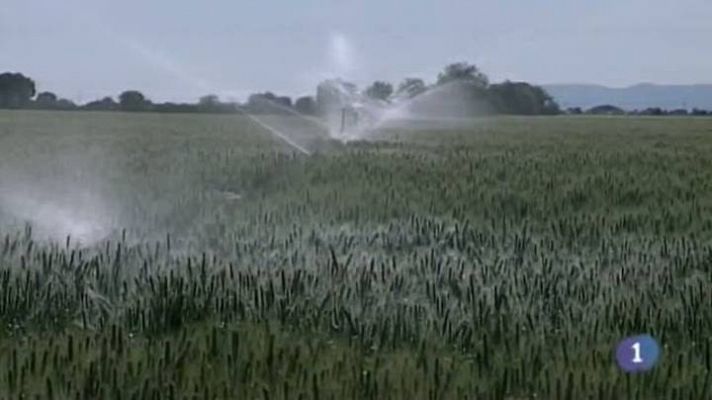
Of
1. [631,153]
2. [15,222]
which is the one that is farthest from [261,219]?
[631,153]

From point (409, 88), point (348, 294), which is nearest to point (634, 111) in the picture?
point (409, 88)

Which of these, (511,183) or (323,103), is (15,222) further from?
(323,103)

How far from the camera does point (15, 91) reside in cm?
7125

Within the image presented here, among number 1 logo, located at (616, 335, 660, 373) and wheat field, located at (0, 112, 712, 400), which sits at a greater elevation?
wheat field, located at (0, 112, 712, 400)

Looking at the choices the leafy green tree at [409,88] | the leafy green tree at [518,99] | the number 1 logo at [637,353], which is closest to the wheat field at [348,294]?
the number 1 logo at [637,353]

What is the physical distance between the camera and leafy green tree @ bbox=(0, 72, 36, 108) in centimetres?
7075

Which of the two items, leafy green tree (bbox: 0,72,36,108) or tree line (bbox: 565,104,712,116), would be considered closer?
leafy green tree (bbox: 0,72,36,108)

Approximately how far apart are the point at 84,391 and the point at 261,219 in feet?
13.4

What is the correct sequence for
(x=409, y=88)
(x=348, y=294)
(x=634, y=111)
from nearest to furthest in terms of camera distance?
(x=348, y=294) < (x=409, y=88) < (x=634, y=111)

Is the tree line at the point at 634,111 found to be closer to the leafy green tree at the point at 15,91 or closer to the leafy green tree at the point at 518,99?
the leafy green tree at the point at 518,99

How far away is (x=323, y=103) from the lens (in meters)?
33.3

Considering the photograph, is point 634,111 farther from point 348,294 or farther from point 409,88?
point 348,294

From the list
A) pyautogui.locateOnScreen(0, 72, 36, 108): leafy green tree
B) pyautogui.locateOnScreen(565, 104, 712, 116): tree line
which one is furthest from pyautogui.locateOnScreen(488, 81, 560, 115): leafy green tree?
pyautogui.locateOnScreen(0, 72, 36, 108): leafy green tree

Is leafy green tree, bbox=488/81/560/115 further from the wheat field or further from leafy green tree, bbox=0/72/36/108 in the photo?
the wheat field
